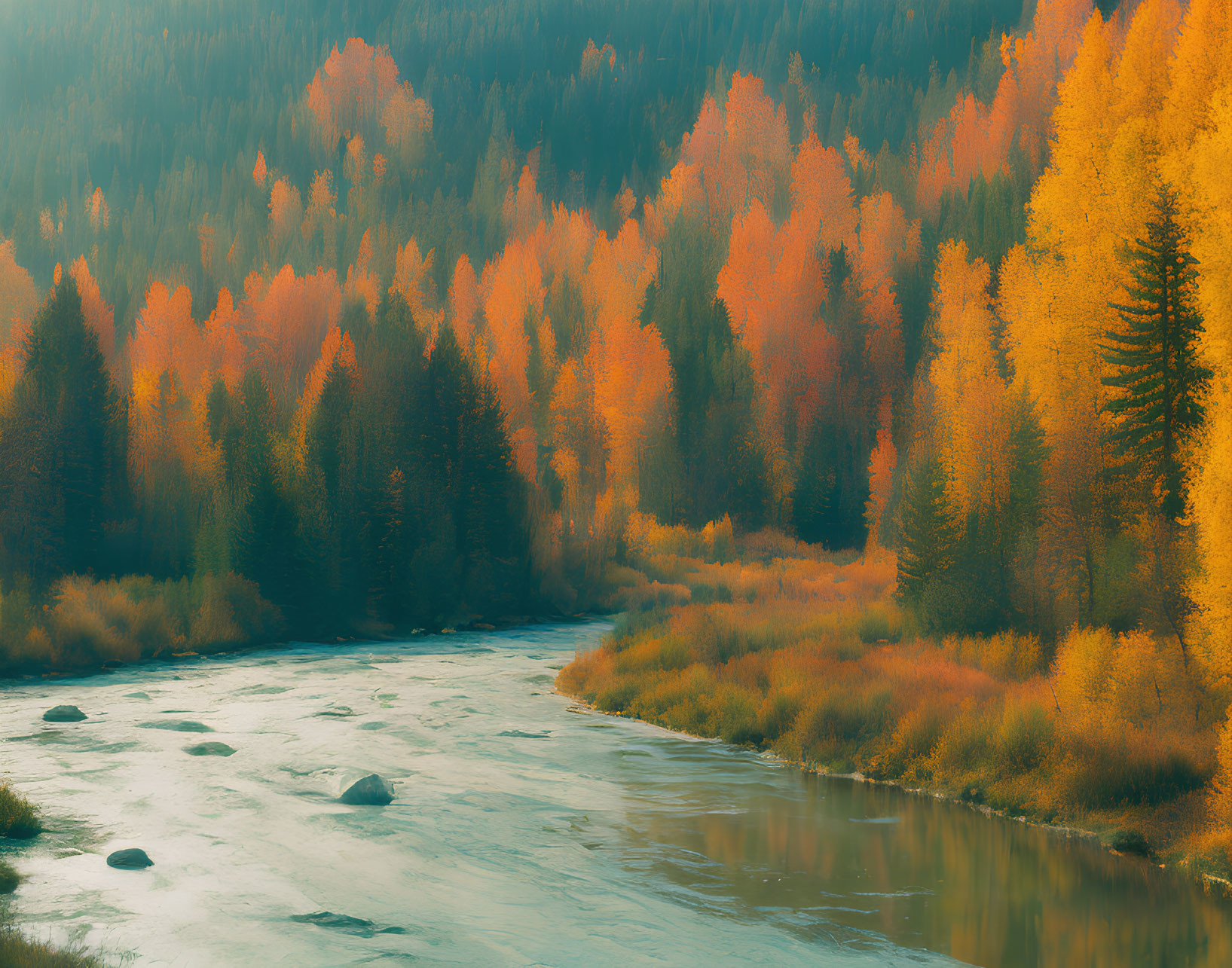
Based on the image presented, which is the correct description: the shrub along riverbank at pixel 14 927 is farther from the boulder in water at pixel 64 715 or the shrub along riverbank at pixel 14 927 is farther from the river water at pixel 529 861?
the boulder in water at pixel 64 715

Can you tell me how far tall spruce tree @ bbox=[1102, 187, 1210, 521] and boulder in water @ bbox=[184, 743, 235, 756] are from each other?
639 inches

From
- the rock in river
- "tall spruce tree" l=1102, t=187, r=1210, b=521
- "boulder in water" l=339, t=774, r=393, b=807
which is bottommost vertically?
"boulder in water" l=339, t=774, r=393, b=807

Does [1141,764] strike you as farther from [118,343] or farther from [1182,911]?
[118,343]

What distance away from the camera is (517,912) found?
1236 cm

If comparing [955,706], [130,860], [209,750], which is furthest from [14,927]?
[955,706]

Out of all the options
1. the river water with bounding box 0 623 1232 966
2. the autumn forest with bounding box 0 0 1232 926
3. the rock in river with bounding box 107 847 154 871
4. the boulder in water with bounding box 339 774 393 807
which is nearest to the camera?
the river water with bounding box 0 623 1232 966

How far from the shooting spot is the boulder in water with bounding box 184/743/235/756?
1966cm

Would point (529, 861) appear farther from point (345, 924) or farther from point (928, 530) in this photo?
point (928, 530)

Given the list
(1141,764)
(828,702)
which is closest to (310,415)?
(828,702)

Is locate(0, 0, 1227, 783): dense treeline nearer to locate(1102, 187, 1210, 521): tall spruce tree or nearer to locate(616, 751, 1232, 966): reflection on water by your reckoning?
locate(1102, 187, 1210, 521): tall spruce tree

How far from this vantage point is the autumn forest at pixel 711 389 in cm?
1878

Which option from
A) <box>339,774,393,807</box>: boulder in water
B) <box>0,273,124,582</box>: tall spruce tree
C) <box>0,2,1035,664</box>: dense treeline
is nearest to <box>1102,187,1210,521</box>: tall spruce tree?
<box>339,774,393,807</box>: boulder in water

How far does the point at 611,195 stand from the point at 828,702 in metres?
108

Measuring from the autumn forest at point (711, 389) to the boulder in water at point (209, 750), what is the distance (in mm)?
7796
